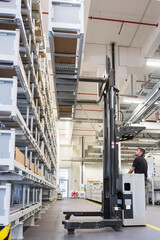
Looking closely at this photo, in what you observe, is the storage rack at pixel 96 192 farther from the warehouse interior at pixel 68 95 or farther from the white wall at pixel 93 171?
the white wall at pixel 93 171

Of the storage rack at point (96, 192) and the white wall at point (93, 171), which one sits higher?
the white wall at point (93, 171)

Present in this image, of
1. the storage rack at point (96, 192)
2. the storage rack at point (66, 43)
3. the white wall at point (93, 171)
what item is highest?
the storage rack at point (66, 43)

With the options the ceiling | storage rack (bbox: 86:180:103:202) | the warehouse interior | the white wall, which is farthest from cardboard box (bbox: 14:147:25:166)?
the white wall

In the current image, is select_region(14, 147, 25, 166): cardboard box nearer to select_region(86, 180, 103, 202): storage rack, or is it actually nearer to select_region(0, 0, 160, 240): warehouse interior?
select_region(0, 0, 160, 240): warehouse interior

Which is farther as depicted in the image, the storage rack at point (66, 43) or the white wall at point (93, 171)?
the white wall at point (93, 171)

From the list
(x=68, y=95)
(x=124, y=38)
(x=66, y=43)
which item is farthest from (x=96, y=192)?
(x=66, y=43)

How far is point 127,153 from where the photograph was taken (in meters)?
26.8

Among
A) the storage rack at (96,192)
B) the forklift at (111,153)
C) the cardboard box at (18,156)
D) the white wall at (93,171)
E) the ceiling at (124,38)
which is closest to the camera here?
the cardboard box at (18,156)

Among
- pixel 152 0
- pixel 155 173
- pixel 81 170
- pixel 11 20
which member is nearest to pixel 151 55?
pixel 152 0

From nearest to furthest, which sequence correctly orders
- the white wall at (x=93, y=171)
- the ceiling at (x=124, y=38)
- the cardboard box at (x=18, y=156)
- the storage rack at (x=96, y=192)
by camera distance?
the cardboard box at (x=18, y=156)
the ceiling at (x=124, y=38)
the storage rack at (x=96, y=192)
the white wall at (x=93, y=171)

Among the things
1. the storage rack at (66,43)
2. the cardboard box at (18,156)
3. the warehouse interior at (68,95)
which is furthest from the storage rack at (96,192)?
the cardboard box at (18,156)

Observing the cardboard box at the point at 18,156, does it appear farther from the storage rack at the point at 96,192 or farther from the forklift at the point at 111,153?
the storage rack at the point at 96,192

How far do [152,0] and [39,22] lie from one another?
5378 mm

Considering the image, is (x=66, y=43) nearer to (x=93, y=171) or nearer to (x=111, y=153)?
(x=111, y=153)
